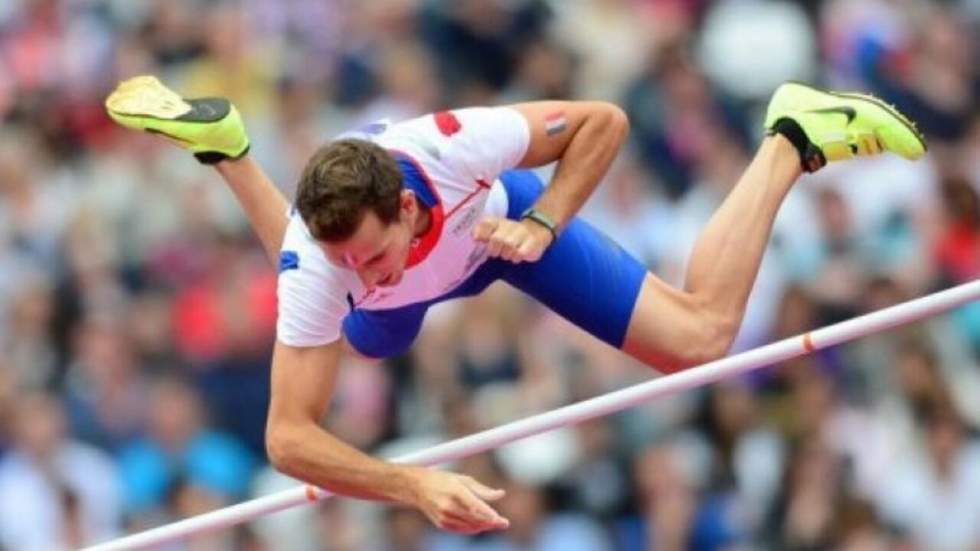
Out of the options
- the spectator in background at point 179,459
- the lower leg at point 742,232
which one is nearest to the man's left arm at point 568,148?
the lower leg at point 742,232

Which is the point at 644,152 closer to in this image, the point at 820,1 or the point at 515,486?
the point at 820,1

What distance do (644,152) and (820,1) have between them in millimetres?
1347

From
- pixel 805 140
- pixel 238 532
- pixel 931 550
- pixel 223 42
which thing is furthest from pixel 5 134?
pixel 805 140

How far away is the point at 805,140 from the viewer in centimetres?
1119

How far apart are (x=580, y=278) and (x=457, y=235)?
0.64 metres

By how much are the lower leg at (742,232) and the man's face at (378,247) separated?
135 cm

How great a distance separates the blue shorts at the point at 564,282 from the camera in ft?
36.3

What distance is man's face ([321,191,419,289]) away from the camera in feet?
32.9

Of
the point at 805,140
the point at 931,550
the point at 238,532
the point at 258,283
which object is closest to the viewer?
the point at 805,140

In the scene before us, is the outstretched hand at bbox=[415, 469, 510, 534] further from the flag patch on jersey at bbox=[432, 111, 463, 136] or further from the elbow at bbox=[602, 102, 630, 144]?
the elbow at bbox=[602, 102, 630, 144]

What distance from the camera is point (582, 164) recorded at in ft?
34.9

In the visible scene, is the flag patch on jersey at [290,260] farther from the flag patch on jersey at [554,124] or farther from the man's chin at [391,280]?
the flag patch on jersey at [554,124]

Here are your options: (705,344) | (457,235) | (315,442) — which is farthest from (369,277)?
(705,344)

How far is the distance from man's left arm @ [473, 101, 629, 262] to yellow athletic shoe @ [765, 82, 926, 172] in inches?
30.5
